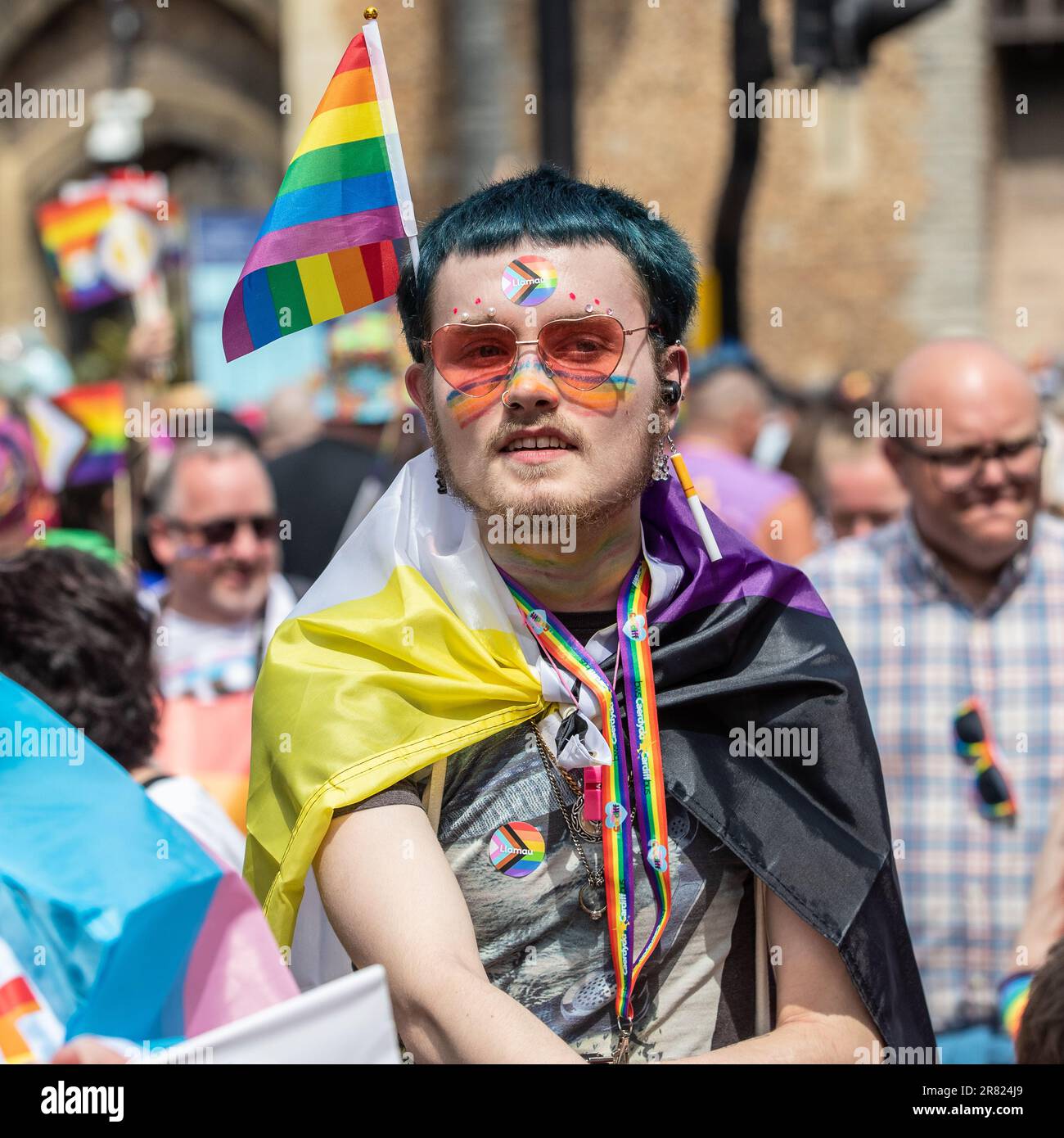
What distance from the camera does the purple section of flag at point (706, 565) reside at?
7.71 feet

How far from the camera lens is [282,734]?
2.22 meters

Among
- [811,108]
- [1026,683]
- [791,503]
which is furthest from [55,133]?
[1026,683]

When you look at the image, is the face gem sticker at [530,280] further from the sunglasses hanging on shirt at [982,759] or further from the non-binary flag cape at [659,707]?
the sunglasses hanging on shirt at [982,759]

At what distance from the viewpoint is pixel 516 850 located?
87.6 inches

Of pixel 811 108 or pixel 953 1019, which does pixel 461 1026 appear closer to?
pixel 953 1019

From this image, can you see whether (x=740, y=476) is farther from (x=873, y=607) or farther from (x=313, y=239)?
(x=313, y=239)

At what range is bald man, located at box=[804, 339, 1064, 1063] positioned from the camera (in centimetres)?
405

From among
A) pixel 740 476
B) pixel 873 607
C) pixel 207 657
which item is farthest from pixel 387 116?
pixel 740 476

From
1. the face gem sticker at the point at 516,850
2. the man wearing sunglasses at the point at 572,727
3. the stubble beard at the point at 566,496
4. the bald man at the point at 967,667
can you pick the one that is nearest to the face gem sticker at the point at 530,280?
the man wearing sunglasses at the point at 572,727

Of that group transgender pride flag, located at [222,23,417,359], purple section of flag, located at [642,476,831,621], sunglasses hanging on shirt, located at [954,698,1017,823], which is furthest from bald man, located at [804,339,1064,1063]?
transgender pride flag, located at [222,23,417,359]

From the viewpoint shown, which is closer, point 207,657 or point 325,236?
point 325,236

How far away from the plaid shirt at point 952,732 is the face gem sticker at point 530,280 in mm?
2226

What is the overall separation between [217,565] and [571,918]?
116 inches
